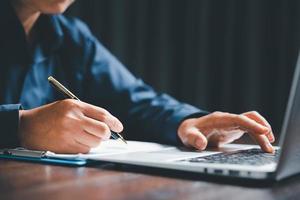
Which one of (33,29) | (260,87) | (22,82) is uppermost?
(33,29)

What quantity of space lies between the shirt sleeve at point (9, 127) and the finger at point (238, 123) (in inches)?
14.9

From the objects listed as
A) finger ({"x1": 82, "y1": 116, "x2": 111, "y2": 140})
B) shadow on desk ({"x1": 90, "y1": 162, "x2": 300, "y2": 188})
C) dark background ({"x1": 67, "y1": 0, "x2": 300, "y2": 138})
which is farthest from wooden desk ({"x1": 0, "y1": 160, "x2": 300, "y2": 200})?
dark background ({"x1": 67, "y1": 0, "x2": 300, "y2": 138})

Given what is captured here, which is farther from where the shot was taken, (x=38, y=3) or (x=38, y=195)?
(x=38, y=3)

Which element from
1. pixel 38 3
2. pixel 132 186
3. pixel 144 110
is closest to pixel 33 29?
pixel 38 3

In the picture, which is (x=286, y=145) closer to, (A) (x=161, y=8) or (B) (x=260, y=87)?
(B) (x=260, y=87)

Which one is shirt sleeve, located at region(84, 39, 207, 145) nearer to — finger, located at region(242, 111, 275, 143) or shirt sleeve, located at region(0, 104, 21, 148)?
finger, located at region(242, 111, 275, 143)

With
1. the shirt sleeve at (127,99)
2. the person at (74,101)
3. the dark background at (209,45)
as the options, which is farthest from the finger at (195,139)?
the dark background at (209,45)

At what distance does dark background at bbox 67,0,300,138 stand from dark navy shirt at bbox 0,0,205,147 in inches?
24.9

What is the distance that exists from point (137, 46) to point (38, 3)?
3.25 ft

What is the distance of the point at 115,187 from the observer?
55 cm

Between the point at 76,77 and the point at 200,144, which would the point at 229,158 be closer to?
the point at 200,144

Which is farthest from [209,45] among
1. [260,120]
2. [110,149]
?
[110,149]

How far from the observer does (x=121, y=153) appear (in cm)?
78

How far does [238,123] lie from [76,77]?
25.6 inches
